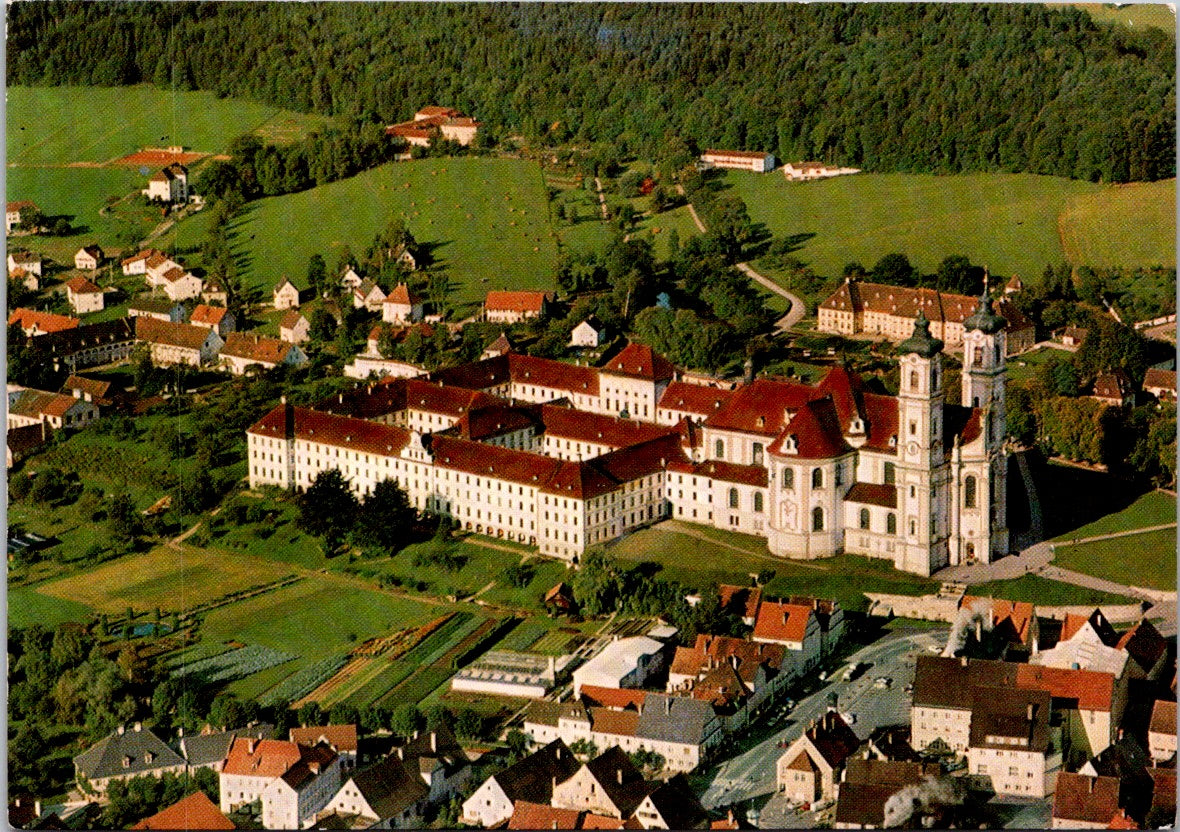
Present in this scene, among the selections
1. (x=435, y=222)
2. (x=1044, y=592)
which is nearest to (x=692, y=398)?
(x=1044, y=592)

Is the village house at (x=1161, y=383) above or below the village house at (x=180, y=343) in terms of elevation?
below

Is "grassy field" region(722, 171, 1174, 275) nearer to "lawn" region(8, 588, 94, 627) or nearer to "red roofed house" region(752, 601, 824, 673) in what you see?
"red roofed house" region(752, 601, 824, 673)

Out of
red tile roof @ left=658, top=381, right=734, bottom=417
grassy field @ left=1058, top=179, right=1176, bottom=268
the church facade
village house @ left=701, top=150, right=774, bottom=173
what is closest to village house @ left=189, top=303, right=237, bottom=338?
the church facade

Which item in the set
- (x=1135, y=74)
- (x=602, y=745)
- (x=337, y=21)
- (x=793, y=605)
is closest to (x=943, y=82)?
(x=1135, y=74)

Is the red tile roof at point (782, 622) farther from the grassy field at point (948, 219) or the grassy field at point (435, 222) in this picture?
the grassy field at point (435, 222)

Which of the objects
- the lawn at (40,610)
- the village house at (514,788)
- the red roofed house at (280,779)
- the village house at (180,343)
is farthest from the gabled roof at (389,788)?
the village house at (180,343)

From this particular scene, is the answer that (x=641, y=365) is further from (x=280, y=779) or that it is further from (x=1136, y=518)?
(x=280, y=779)

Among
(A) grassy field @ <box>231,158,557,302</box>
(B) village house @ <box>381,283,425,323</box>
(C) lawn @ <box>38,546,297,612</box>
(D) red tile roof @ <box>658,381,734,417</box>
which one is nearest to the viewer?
(C) lawn @ <box>38,546,297,612</box>
